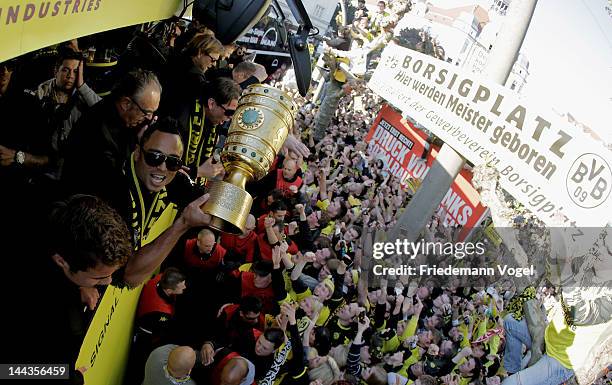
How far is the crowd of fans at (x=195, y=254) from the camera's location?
1652mm

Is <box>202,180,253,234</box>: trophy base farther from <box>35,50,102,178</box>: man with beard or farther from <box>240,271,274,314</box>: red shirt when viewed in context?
<box>240,271,274,314</box>: red shirt

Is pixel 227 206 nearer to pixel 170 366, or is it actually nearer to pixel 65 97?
pixel 170 366

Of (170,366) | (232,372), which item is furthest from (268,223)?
(170,366)

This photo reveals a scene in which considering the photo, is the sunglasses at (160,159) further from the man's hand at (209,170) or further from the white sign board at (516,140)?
the white sign board at (516,140)

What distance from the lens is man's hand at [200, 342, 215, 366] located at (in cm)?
269

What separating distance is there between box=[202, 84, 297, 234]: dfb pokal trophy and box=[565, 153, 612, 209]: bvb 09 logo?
3.77 meters

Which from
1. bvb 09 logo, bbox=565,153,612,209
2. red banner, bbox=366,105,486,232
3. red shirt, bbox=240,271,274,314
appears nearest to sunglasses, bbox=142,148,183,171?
red shirt, bbox=240,271,274,314

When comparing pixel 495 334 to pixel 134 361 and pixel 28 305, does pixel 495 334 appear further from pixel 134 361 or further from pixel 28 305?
pixel 28 305

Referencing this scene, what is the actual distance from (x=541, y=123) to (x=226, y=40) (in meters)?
3.93

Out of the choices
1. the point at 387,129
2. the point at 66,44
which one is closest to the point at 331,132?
the point at 387,129

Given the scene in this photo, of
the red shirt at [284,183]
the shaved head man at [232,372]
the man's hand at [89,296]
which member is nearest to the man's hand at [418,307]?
the red shirt at [284,183]

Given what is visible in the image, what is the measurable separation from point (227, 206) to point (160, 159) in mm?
577

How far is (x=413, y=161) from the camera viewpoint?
11281 millimetres

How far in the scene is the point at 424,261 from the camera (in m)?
7.85
